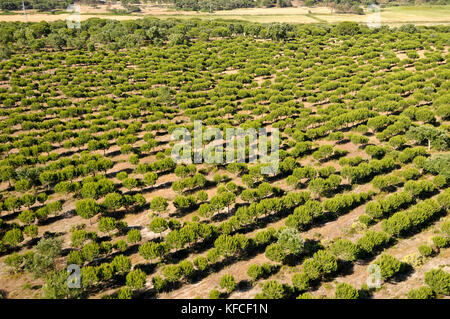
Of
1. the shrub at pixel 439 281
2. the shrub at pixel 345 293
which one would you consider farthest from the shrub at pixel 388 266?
the shrub at pixel 345 293

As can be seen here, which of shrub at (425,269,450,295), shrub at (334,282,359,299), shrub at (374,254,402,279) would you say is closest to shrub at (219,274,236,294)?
shrub at (334,282,359,299)

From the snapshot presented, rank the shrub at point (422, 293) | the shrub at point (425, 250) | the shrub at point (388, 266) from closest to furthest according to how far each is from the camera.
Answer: the shrub at point (422, 293), the shrub at point (388, 266), the shrub at point (425, 250)

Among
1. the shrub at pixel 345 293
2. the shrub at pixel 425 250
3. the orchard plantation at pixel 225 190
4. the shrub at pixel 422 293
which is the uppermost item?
the orchard plantation at pixel 225 190

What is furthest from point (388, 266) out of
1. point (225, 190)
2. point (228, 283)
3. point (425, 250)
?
point (225, 190)

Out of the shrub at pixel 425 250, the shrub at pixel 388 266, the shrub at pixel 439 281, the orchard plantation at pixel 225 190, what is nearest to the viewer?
the shrub at pixel 439 281

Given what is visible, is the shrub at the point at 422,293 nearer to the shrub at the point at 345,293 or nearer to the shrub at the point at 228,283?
the shrub at the point at 345,293

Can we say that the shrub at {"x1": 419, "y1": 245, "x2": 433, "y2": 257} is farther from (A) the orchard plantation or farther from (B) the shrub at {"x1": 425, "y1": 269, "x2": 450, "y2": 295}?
(B) the shrub at {"x1": 425, "y1": 269, "x2": 450, "y2": 295}

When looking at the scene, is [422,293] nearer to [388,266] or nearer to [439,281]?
[439,281]

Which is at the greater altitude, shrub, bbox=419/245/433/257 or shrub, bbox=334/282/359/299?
shrub, bbox=419/245/433/257
